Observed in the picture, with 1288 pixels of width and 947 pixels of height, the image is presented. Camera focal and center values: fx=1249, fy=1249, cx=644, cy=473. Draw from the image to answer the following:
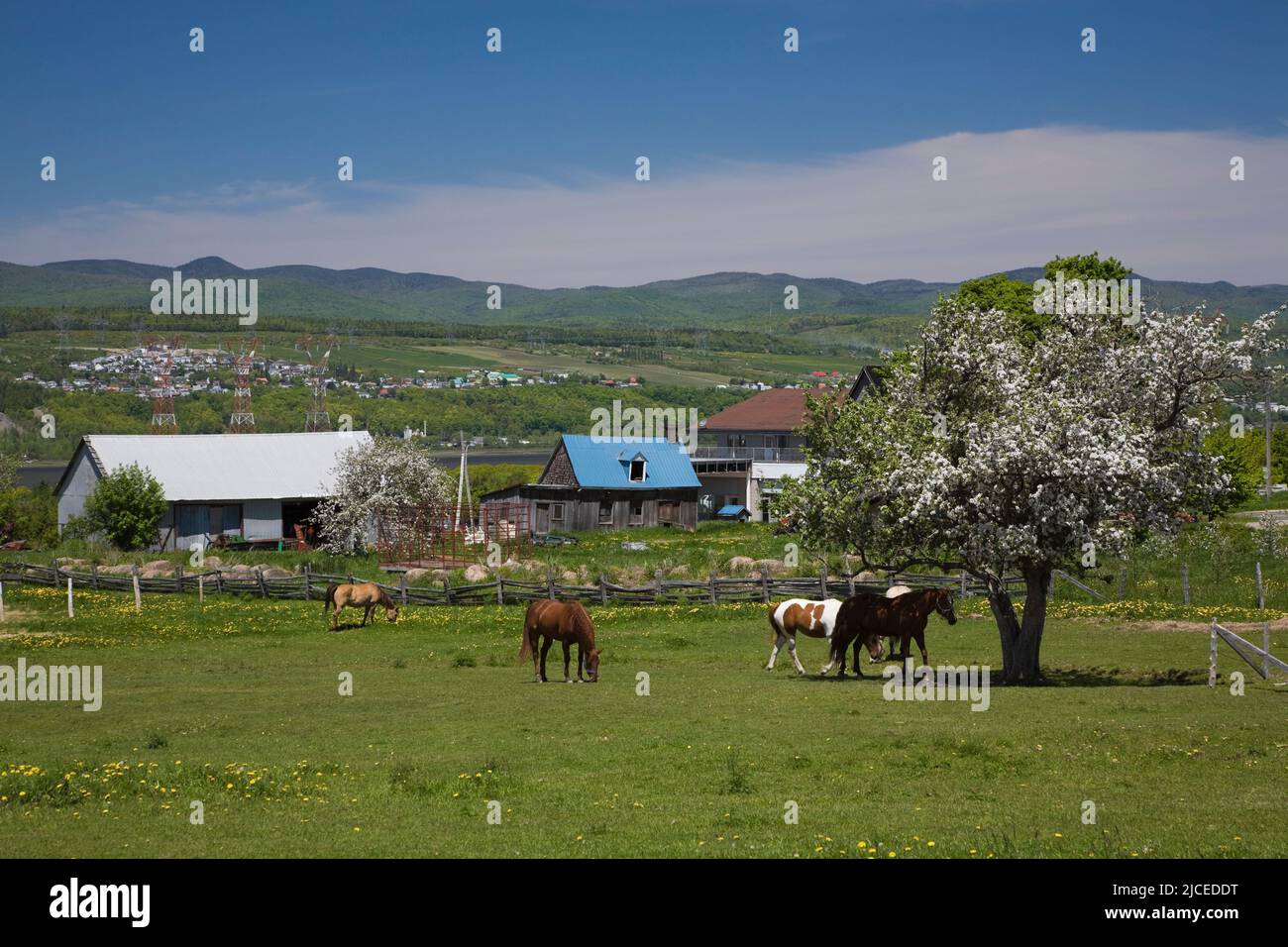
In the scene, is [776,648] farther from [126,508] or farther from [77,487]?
[77,487]

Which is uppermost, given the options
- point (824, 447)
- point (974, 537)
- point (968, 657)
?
point (824, 447)

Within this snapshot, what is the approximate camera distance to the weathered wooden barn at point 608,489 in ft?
256

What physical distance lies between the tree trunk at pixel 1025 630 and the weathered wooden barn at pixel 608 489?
51.6 metres

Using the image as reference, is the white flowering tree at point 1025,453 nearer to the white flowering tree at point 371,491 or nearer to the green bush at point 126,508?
the white flowering tree at point 371,491

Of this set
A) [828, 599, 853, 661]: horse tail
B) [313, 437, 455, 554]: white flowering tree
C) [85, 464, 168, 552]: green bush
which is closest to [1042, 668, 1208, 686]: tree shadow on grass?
[828, 599, 853, 661]: horse tail

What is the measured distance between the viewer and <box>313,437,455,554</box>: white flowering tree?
66.6m

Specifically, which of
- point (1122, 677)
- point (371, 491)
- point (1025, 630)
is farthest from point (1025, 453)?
point (371, 491)

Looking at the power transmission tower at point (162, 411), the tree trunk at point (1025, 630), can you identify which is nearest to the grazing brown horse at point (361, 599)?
the tree trunk at point (1025, 630)

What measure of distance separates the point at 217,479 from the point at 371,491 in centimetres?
968

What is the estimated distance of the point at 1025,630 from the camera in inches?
1046
